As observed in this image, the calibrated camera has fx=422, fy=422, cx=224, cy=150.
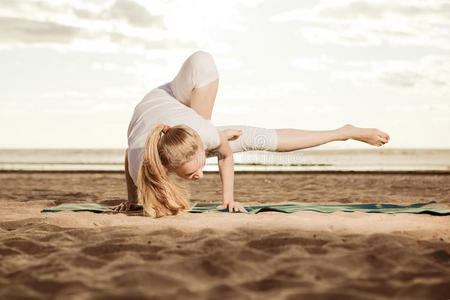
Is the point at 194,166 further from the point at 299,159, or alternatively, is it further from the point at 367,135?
the point at 299,159

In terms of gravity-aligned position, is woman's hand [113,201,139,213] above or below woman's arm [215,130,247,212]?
below

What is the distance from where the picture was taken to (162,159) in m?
2.90

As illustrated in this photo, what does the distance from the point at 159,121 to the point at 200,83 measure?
51 centimetres

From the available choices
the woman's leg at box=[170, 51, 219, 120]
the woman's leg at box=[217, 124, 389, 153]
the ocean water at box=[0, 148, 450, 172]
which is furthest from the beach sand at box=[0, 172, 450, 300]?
the ocean water at box=[0, 148, 450, 172]

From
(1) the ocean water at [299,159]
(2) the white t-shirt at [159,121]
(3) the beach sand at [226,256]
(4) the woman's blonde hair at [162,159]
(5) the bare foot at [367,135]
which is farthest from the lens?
(1) the ocean water at [299,159]

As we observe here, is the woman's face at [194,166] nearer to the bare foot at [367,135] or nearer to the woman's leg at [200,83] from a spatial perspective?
the woman's leg at [200,83]

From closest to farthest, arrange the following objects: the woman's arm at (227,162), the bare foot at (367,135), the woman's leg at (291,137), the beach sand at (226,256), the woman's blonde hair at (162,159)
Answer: the beach sand at (226,256) → the woman's blonde hair at (162,159) → the woman's arm at (227,162) → the woman's leg at (291,137) → the bare foot at (367,135)

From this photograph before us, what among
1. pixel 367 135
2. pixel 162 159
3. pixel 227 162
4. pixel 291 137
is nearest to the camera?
pixel 162 159

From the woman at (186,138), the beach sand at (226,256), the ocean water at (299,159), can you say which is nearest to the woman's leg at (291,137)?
the woman at (186,138)

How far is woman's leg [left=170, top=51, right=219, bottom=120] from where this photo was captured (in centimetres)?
339

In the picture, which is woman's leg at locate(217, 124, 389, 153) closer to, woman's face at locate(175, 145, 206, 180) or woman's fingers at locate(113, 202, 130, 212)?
woman's face at locate(175, 145, 206, 180)

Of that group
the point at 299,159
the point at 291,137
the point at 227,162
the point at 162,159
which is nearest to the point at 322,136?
the point at 291,137

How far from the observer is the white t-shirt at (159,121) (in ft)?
9.94

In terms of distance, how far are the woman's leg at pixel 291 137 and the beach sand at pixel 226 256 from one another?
67 centimetres
